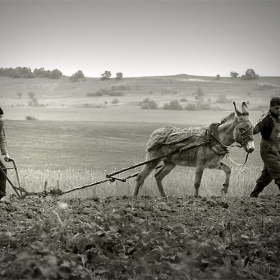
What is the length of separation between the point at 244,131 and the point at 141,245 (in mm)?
3576

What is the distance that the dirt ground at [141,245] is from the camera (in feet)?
13.0

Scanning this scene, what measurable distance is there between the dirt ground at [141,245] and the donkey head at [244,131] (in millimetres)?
1331

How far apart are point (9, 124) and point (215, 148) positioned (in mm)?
7084

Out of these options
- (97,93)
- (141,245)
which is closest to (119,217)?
(141,245)

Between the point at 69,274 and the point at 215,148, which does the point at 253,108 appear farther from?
the point at 69,274

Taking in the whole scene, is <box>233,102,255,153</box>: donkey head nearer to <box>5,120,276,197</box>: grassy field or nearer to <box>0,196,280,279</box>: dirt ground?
<box>0,196,280,279</box>: dirt ground

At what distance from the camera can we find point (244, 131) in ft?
25.3

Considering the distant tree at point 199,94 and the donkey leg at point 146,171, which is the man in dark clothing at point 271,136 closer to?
the donkey leg at point 146,171

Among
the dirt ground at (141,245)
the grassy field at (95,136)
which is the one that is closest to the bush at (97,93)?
the grassy field at (95,136)

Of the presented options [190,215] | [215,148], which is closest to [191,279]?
[190,215]

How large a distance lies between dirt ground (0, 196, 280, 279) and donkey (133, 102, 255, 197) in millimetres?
1585

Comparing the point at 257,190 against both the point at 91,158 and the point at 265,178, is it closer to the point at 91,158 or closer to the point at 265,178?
the point at 265,178

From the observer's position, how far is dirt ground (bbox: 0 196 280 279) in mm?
3963

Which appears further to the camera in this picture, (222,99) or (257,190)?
(222,99)
